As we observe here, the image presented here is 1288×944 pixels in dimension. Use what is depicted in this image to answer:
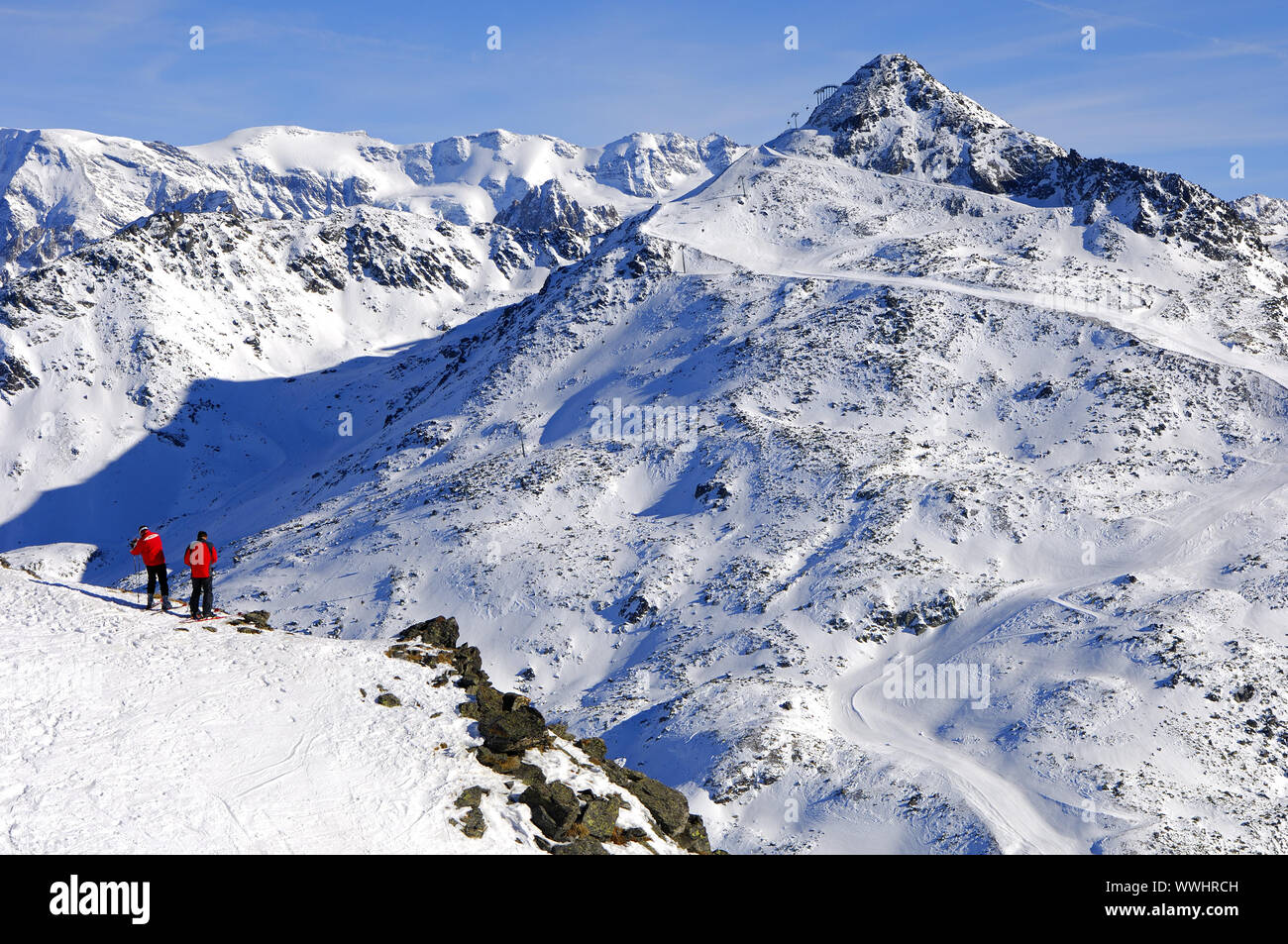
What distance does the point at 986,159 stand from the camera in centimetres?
11531

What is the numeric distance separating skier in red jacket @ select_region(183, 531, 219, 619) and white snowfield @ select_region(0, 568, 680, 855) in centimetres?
93

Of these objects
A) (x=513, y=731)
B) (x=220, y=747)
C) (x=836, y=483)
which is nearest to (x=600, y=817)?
(x=513, y=731)

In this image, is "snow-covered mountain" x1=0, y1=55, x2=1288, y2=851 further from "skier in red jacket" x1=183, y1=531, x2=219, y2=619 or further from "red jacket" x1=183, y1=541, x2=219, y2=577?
"red jacket" x1=183, y1=541, x2=219, y2=577

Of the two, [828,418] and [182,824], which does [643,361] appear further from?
[182,824]

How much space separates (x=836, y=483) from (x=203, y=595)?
1953 inches

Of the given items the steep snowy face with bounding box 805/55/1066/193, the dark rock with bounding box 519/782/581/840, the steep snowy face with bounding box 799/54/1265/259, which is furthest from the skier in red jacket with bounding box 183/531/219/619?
the steep snowy face with bounding box 805/55/1066/193

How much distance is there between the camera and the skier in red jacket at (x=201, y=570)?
77.4ft

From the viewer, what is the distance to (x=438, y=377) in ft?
378

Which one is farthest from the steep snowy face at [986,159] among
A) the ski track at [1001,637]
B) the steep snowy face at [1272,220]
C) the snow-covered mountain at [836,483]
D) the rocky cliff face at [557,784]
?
the rocky cliff face at [557,784]

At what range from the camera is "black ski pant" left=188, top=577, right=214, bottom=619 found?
24.3 metres

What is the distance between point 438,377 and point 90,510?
49068 mm

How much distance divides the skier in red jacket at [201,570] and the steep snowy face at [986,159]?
10383 centimetres

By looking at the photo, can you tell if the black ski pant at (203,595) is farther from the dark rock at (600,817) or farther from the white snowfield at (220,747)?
the dark rock at (600,817)
